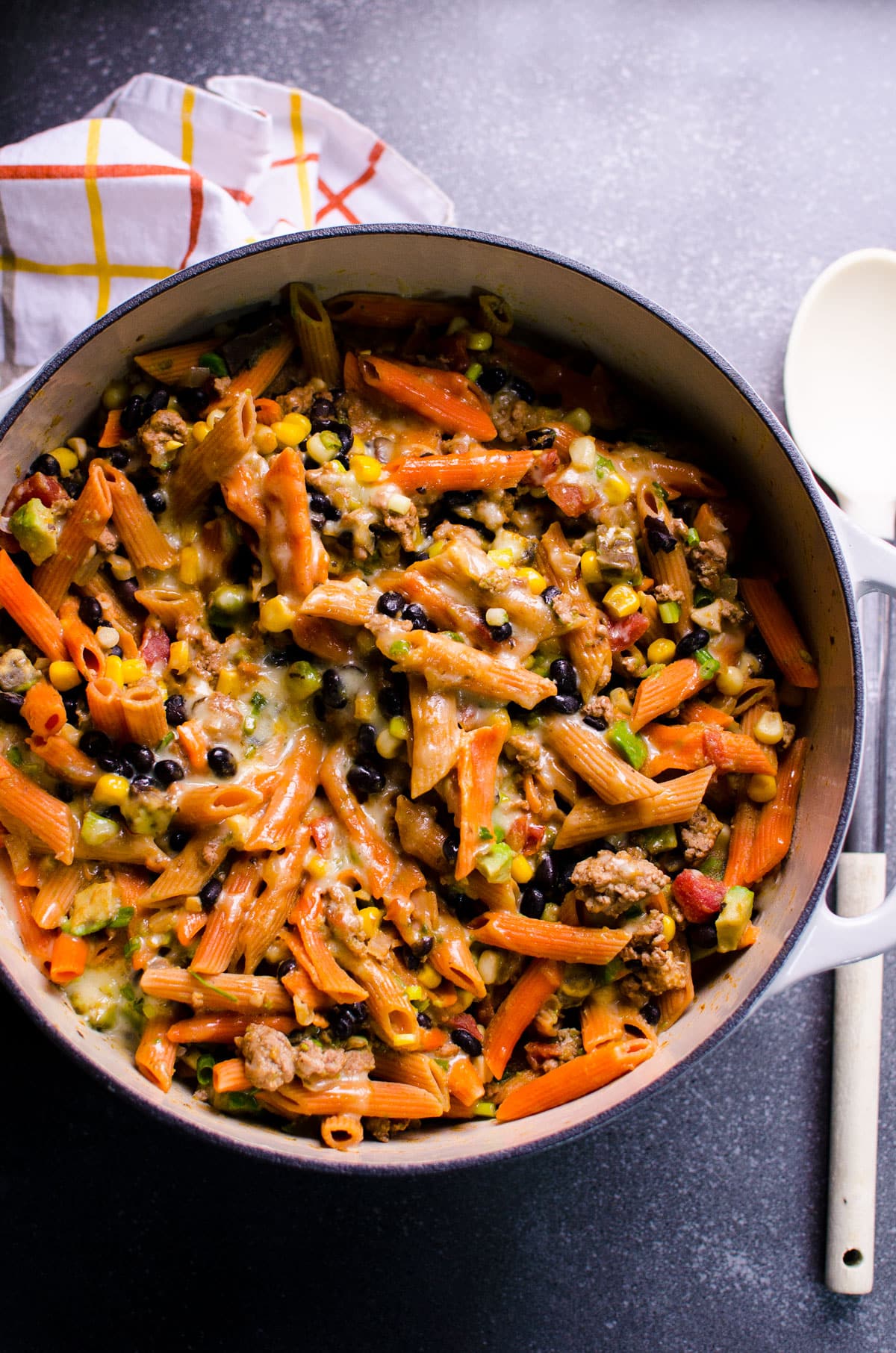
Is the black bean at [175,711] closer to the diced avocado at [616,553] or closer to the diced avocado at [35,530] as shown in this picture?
the diced avocado at [35,530]

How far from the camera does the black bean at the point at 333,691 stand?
2.44 m

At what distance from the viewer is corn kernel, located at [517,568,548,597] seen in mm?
2455

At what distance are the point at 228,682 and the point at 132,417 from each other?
2.30 feet

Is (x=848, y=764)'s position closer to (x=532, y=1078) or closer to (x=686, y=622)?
(x=686, y=622)

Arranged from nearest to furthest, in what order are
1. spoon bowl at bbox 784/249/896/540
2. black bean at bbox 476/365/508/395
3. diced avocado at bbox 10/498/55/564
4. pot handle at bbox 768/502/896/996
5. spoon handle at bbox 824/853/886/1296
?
pot handle at bbox 768/502/896/996 < diced avocado at bbox 10/498/55/564 < black bean at bbox 476/365/508/395 < spoon handle at bbox 824/853/886/1296 < spoon bowl at bbox 784/249/896/540

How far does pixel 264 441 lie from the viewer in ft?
8.11

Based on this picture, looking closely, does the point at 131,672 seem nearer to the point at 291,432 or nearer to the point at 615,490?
the point at 291,432

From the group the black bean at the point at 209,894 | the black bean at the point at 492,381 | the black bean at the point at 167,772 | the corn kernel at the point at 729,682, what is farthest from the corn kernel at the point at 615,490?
the black bean at the point at 209,894

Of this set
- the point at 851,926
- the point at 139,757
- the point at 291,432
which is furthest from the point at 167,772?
the point at 851,926

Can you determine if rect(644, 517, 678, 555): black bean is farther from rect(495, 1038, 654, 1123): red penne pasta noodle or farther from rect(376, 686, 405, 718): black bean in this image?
rect(495, 1038, 654, 1123): red penne pasta noodle

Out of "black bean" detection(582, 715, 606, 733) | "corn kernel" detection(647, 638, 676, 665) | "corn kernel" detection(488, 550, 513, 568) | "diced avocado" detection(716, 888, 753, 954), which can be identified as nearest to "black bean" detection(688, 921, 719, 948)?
"diced avocado" detection(716, 888, 753, 954)

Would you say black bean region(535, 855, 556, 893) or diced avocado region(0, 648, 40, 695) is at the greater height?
diced avocado region(0, 648, 40, 695)

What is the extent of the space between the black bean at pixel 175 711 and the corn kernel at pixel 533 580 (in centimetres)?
84

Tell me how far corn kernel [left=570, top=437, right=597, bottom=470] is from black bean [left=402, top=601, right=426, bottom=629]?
1.72 ft
